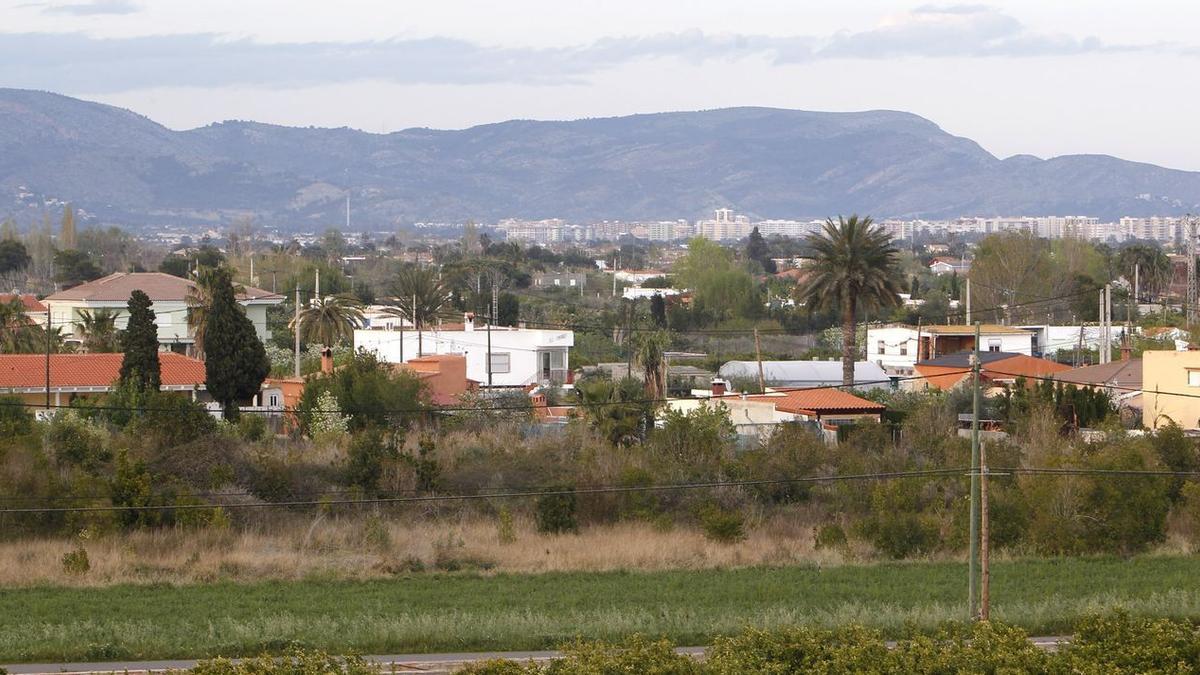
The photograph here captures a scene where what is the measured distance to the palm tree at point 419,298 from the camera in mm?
82938

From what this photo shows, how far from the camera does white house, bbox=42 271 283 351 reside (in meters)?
74.0

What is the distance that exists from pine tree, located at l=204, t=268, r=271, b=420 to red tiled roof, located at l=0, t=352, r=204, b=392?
211cm

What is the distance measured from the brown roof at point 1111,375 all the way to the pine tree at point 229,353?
27584mm

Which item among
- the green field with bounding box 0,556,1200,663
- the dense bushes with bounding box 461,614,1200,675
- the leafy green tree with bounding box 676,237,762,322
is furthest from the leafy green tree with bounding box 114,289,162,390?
the leafy green tree with bounding box 676,237,762,322

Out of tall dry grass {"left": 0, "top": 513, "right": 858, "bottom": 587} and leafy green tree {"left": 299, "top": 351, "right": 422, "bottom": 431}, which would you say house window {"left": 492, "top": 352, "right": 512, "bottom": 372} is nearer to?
leafy green tree {"left": 299, "top": 351, "right": 422, "bottom": 431}

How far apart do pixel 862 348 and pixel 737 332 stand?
12.8m

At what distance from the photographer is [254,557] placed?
35.7 metres

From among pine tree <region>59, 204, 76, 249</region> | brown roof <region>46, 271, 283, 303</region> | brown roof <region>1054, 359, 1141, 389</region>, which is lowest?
brown roof <region>1054, 359, 1141, 389</region>

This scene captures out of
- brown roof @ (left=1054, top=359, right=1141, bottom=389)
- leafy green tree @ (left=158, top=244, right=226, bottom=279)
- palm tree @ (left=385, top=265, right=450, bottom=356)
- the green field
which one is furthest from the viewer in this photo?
leafy green tree @ (left=158, top=244, right=226, bottom=279)

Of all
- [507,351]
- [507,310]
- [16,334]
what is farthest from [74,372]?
[507,310]

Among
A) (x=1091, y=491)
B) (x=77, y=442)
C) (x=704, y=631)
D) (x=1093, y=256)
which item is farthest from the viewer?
(x=1093, y=256)

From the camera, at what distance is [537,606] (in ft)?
100

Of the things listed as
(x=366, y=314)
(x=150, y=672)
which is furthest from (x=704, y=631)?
(x=366, y=314)

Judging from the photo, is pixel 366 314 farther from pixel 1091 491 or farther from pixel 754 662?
pixel 754 662
